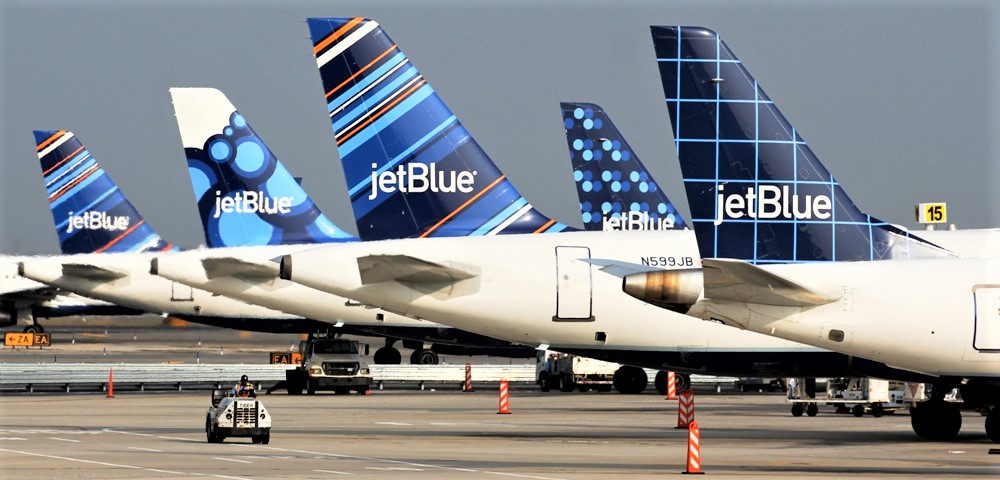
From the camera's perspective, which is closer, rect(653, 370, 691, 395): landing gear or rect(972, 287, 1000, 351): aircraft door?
rect(972, 287, 1000, 351): aircraft door

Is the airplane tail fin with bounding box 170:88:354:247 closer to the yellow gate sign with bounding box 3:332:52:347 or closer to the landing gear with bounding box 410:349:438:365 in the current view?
the landing gear with bounding box 410:349:438:365

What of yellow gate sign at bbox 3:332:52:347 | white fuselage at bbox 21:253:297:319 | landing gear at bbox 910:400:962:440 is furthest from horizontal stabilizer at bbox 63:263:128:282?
yellow gate sign at bbox 3:332:52:347

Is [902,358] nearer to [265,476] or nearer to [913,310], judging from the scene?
[913,310]

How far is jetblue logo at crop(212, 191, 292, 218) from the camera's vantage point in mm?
51125

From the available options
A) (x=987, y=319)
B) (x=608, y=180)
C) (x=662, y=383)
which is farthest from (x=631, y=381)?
(x=987, y=319)

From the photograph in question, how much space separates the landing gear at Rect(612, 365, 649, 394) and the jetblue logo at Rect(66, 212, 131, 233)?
28.5m

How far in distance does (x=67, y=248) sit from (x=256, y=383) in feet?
63.4

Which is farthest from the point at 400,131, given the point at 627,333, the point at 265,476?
the point at 265,476

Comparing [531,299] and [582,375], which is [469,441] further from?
[582,375]

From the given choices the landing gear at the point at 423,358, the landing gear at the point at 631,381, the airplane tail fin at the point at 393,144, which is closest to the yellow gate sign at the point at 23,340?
the landing gear at the point at 423,358

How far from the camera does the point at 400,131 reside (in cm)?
3734

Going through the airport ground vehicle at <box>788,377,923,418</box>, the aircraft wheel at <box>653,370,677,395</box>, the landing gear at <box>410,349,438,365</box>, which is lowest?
the airport ground vehicle at <box>788,377,923,418</box>

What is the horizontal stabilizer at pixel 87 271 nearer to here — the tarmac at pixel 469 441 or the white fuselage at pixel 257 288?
the tarmac at pixel 469 441

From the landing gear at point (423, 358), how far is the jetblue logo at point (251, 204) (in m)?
23.6
